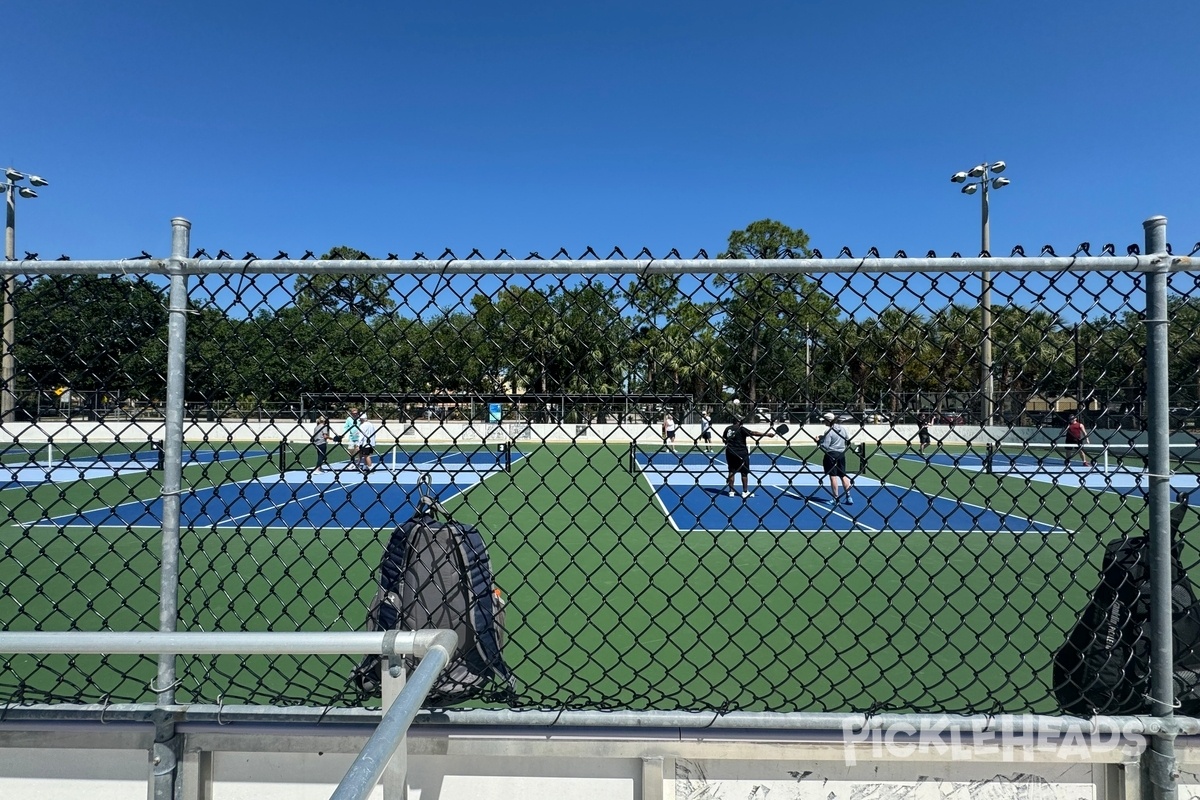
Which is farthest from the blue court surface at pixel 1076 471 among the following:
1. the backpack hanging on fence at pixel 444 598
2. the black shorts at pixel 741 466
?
the backpack hanging on fence at pixel 444 598

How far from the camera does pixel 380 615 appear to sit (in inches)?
91.5

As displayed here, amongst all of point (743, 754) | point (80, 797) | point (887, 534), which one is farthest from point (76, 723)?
point (887, 534)

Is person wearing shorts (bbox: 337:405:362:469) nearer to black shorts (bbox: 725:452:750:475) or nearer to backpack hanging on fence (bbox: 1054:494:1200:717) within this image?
black shorts (bbox: 725:452:750:475)

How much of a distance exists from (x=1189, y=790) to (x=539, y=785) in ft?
6.29

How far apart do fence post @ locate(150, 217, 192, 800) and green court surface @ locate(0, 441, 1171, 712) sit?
23 cm

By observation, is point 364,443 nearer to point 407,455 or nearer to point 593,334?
point 593,334

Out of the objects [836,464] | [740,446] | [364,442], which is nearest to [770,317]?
[740,446]

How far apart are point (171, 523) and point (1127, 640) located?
3.06 meters

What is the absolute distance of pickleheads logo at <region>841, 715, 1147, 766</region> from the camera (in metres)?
1.89

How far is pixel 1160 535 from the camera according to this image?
186cm

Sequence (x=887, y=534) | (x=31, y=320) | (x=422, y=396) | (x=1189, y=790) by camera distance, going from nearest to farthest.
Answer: (x=1189, y=790) < (x=31, y=320) < (x=422, y=396) < (x=887, y=534)

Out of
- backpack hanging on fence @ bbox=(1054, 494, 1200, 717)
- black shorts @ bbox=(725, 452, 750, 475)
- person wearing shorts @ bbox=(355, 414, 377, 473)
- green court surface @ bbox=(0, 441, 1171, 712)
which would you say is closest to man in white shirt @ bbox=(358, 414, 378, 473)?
person wearing shorts @ bbox=(355, 414, 377, 473)

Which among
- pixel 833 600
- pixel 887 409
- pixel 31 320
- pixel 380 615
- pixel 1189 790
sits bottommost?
pixel 833 600

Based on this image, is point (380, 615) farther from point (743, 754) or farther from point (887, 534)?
point (887, 534)
